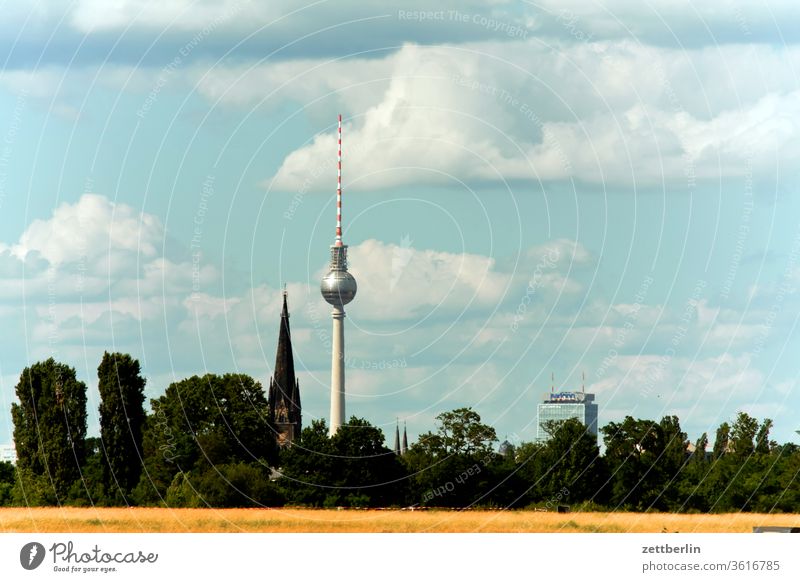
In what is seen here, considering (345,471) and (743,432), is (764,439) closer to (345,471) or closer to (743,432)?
(743,432)

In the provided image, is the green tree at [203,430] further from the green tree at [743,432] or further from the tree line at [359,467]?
the green tree at [743,432]

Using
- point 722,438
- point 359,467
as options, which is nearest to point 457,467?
point 359,467

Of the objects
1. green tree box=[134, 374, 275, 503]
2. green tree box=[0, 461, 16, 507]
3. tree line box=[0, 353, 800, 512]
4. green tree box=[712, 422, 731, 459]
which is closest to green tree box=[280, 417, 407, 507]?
tree line box=[0, 353, 800, 512]

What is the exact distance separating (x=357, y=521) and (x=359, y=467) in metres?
22.0

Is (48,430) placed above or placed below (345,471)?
above

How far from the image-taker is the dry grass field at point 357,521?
81.7 metres

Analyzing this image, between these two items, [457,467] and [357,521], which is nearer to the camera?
[357,521]

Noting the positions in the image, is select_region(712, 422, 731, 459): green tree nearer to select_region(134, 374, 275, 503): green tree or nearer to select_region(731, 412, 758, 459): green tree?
select_region(731, 412, 758, 459): green tree

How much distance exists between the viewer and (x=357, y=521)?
9038 centimetres
